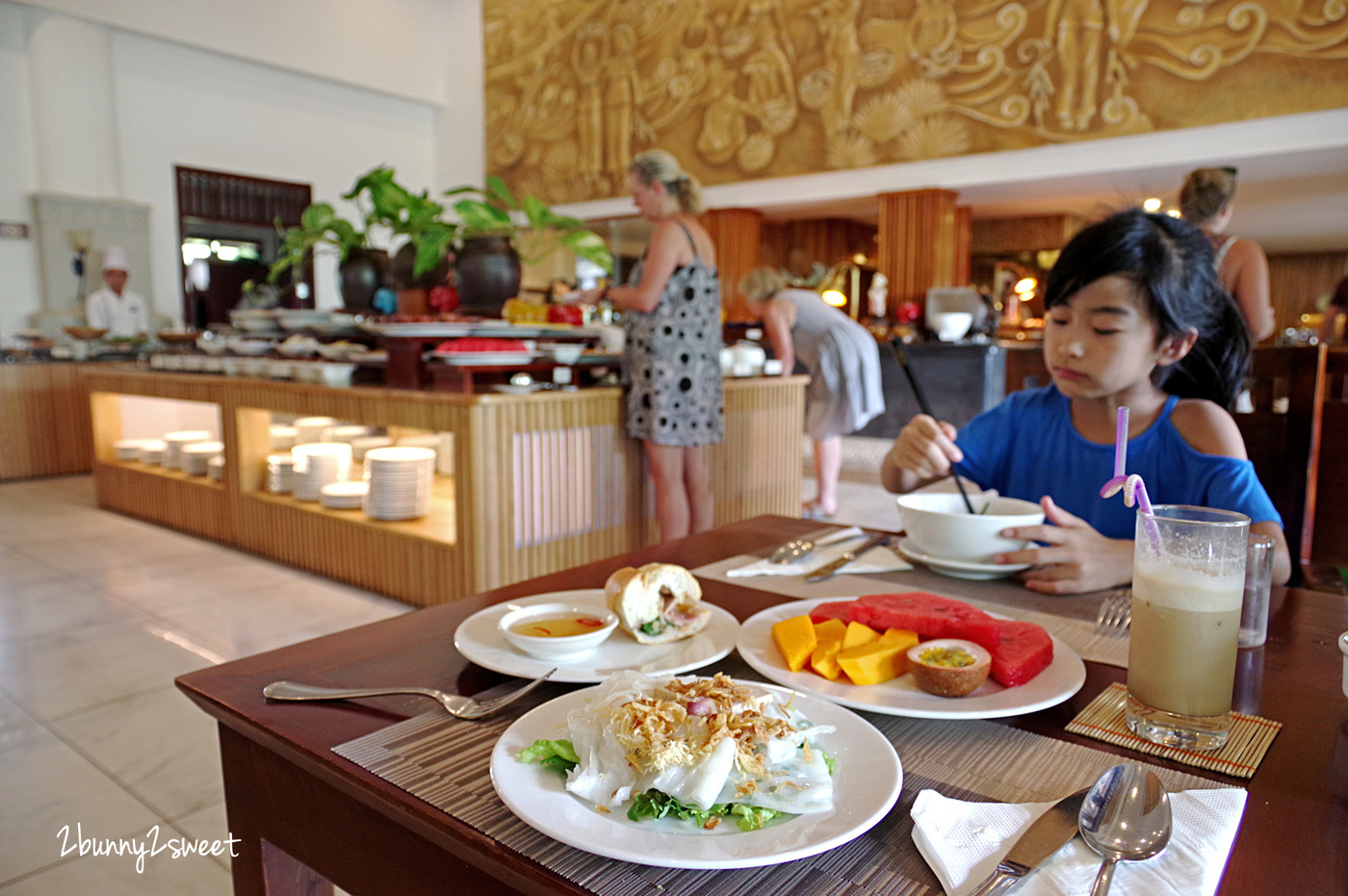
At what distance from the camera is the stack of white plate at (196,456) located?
13.8 ft

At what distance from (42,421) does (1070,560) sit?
282 inches

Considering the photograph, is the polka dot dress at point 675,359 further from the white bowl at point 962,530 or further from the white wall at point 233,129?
the white wall at point 233,129

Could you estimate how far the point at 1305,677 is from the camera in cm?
85

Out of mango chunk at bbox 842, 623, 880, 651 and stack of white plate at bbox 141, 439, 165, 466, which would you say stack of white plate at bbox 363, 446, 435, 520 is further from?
mango chunk at bbox 842, 623, 880, 651

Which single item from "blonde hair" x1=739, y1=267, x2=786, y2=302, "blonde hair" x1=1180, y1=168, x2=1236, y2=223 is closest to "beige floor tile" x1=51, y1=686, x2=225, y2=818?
"blonde hair" x1=1180, y1=168, x2=1236, y2=223

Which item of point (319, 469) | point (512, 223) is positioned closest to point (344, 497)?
point (319, 469)

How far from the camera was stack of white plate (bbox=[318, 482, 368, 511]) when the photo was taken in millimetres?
3334

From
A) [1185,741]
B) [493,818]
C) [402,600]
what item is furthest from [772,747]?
[402,600]

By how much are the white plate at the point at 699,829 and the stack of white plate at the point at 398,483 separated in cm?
266

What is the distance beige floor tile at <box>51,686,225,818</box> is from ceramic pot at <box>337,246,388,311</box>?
183 centimetres

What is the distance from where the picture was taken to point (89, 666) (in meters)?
2.51

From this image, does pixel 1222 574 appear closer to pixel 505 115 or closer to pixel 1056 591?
pixel 1056 591

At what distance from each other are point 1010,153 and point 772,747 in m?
8.21

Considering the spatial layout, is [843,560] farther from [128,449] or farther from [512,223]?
[128,449]
